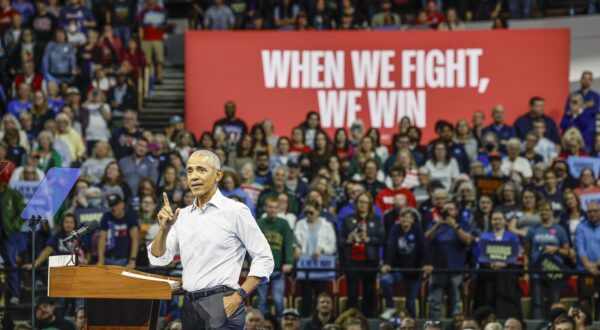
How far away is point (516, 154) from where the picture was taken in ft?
48.8

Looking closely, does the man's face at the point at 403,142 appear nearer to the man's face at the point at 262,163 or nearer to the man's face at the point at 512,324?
the man's face at the point at 262,163

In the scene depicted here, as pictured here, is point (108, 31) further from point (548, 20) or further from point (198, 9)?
point (548, 20)

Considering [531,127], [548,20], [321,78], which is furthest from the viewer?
[548,20]

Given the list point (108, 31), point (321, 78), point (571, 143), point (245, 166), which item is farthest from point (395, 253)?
point (108, 31)

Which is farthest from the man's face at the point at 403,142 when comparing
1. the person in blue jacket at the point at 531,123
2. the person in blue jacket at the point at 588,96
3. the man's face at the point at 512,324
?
the man's face at the point at 512,324

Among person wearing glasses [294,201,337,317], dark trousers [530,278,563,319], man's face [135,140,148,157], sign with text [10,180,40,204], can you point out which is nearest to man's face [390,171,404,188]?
person wearing glasses [294,201,337,317]

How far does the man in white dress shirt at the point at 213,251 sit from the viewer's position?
7.08 m

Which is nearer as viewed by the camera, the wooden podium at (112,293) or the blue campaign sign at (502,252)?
the wooden podium at (112,293)

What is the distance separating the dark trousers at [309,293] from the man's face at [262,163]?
207cm

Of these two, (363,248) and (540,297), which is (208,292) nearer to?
(363,248)

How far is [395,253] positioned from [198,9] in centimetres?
867

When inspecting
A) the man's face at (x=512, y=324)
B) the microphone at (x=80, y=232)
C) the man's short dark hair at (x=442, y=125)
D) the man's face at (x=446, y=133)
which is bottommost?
the man's face at (x=512, y=324)

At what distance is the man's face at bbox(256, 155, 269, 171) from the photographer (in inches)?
575

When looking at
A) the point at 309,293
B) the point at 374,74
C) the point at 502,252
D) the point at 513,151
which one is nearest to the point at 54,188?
the point at 309,293
